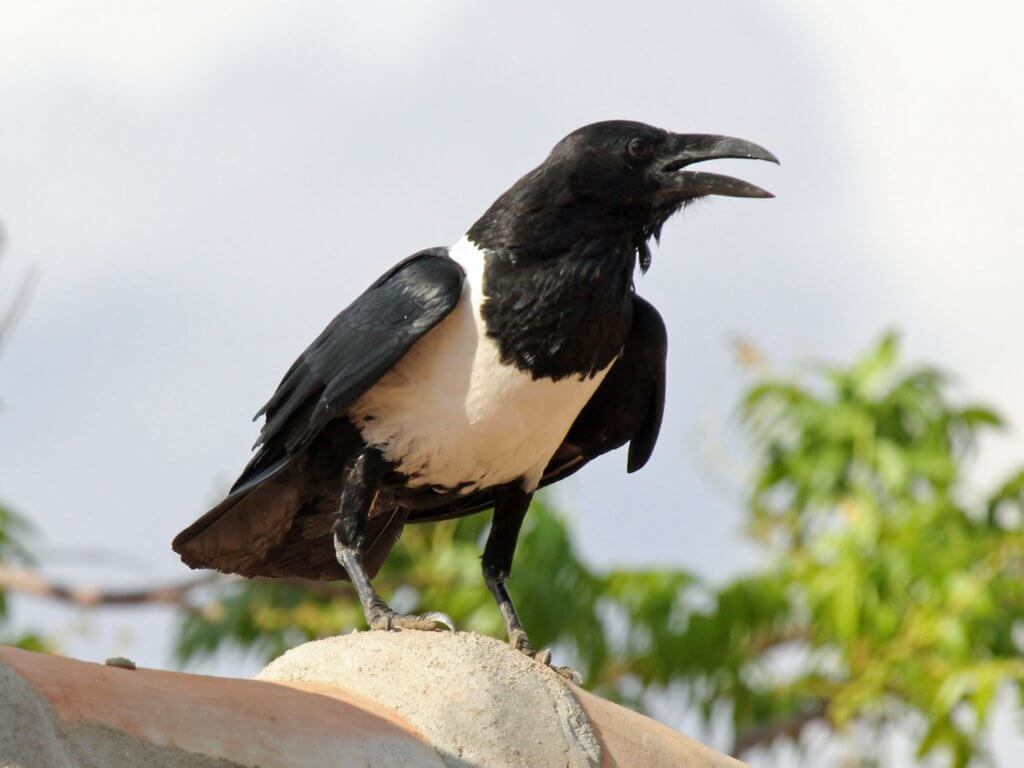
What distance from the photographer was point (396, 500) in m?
4.52

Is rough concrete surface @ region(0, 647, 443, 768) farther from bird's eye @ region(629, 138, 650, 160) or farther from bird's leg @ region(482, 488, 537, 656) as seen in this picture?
bird's eye @ region(629, 138, 650, 160)

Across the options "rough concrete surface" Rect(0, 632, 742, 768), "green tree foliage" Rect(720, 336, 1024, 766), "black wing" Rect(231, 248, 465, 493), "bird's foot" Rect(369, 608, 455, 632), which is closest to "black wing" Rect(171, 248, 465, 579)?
"black wing" Rect(231, 248, 465, 493)

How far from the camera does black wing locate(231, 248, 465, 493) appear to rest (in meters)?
4.25

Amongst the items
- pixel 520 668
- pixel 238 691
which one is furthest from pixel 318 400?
pixel 238 691

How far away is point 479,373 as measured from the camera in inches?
167

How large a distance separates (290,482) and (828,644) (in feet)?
20.9

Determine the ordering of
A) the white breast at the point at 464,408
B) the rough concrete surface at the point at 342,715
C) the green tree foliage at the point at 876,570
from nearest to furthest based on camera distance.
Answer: the rough concrete surface at the point at 342,715
the white breast at the point at 464,408
the green tree foliage at the point at 876,570

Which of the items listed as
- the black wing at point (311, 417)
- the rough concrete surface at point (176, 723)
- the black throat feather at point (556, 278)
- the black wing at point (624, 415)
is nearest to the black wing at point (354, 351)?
the black wing at point (311, 417)

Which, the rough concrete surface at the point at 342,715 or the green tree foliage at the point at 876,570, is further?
the green tree foliage at the point at 876,570

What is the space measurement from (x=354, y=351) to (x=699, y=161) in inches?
40.4

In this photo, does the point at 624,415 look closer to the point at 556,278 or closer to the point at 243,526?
→ the point at 556,278

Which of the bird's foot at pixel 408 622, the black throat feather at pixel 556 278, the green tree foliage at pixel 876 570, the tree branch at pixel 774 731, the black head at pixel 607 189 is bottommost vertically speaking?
the tree branch at pixel 774 731

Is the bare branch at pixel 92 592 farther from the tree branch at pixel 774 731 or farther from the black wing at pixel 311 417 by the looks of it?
the tree branch at pixel 774 731

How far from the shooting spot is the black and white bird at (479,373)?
4.25 meters
